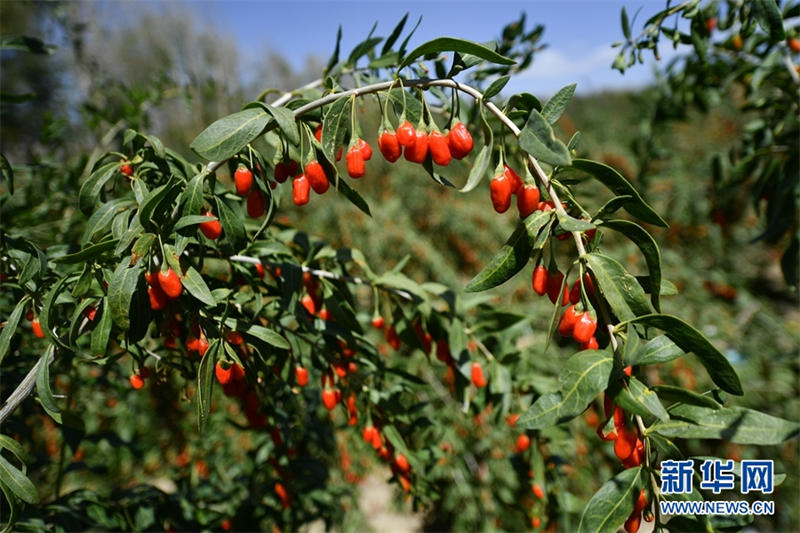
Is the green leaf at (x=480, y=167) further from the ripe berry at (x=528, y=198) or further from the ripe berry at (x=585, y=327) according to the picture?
the ripe berry at (x=585, y=327)

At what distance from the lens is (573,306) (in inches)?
35.1

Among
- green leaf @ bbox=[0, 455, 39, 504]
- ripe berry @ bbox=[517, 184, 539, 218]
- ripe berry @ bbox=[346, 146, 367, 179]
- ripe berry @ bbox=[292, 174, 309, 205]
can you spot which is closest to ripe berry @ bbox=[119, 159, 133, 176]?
ripe berry @ bbox=[292, 174, 309, 205]

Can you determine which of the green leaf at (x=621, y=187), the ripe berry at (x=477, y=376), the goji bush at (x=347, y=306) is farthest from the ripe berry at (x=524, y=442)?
the green leaf at (x=621, y=187)

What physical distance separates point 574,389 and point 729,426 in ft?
0.79

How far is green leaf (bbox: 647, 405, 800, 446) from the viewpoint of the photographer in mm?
726

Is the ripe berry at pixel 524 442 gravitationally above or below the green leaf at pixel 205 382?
below

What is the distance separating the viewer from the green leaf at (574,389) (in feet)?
2.47

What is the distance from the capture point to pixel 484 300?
146 centimetres

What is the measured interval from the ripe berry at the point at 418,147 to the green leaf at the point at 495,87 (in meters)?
0.13

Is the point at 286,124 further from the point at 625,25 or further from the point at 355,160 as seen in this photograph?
the point at 625,25

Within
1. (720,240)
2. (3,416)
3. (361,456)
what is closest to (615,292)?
(3,416)

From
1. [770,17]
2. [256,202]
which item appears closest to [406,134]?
[256,202]

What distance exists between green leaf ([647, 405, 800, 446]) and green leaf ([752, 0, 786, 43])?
105 centimetres

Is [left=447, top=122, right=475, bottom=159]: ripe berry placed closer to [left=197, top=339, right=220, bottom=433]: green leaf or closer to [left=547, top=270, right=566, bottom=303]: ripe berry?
[left=547, top=270, right=566, bottom=303]: ripe berry
